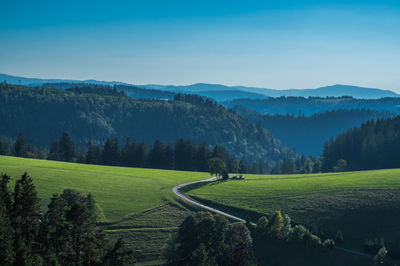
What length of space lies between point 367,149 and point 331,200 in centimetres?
9796

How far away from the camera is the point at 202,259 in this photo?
1839 inches

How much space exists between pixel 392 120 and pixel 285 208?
398 ft

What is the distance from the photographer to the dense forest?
159m

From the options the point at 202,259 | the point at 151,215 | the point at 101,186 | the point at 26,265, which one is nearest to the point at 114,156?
the point at 101,186

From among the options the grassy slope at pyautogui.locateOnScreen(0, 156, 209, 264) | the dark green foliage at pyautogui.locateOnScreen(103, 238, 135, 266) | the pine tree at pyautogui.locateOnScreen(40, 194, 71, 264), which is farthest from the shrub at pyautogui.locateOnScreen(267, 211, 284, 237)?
the pine tree at pyautogui.locateOnScreen(40, 194, 71, 264)

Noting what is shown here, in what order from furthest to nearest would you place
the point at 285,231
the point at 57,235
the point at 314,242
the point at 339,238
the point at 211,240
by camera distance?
1. the point at 285,231
2. the point at 339,238
3. the point at 314,242
4. the point at 211,240
5. the point at 57,235

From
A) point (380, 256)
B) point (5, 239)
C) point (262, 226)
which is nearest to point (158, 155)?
point (262, 226)

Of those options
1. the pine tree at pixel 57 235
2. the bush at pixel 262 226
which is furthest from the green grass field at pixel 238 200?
the pine tree at pixel 57 235

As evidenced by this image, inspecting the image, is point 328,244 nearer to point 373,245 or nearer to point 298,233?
point 298,233

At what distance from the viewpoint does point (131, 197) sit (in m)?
81.4

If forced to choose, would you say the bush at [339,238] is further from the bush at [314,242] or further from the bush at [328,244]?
the bush at [314,242]

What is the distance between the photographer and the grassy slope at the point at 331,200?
224ft

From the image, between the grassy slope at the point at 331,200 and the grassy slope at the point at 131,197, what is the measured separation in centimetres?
994

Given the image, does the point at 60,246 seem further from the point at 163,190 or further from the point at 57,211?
the point at 163,190
